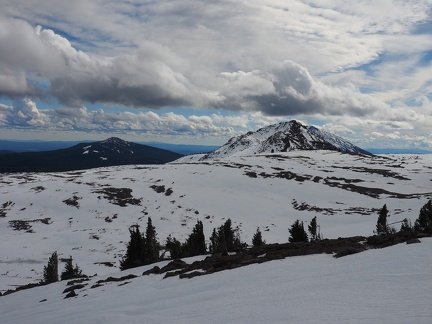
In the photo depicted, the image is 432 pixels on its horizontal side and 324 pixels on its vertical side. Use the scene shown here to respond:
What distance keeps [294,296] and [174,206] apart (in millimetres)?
118035

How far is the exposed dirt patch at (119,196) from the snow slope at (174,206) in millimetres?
430

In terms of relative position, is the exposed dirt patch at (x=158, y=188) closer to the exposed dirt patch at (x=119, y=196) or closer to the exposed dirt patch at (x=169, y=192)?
the exposed dirt patch at (x=169, y=192)

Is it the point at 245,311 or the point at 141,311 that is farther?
the point at 141,311

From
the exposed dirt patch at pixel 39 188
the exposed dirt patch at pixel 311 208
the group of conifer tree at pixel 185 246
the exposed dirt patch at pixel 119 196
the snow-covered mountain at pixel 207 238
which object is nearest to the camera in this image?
the snow-covered mountain at pixel 207 238

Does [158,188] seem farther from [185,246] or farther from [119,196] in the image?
[185,246]

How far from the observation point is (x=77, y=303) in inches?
936

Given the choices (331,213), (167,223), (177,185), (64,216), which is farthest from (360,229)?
(64,216)

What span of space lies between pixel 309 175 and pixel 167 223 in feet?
334

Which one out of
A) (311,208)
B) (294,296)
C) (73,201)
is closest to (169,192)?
(73,201)

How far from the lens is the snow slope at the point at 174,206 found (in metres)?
86.6

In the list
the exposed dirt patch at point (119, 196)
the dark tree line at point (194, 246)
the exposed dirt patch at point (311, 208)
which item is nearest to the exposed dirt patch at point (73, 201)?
the exposed dirt patch at point (119, 196)

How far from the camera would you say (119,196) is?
13688 cm

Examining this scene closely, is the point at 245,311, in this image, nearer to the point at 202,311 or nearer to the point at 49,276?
the point at 202,311

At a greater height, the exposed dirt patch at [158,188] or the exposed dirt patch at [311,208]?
the exposed dirt patch at [158,188]
